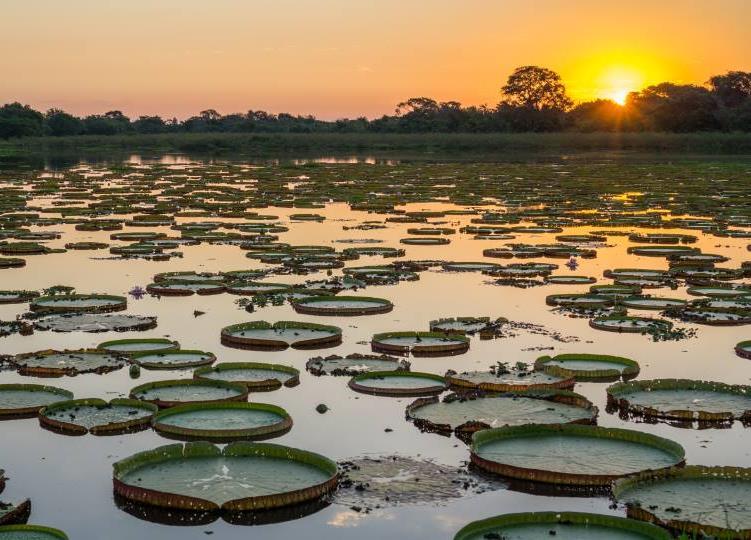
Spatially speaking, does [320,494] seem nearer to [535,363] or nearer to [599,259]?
[535,363]

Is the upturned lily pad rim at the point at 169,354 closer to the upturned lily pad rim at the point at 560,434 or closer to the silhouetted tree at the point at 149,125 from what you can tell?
the upturned lily pad rim at the point at 560,434

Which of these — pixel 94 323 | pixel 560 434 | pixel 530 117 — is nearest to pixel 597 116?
pixel 530 117

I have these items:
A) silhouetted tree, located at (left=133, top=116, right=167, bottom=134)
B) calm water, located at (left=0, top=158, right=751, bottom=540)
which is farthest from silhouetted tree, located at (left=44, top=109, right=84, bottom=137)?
calm water, located at (left=0, top=158, right=751, bottom=540)

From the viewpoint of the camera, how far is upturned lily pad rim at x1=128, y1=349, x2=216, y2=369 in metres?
9.27

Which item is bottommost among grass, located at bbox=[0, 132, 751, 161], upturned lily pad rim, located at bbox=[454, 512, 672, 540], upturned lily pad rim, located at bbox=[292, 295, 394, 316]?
upturned lily pad rim, located at bbox=[454, 512, 672, 540]

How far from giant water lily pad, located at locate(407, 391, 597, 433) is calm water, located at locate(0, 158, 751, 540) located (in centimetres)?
17

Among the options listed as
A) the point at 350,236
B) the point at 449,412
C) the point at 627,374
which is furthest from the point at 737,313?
the point at 350,236

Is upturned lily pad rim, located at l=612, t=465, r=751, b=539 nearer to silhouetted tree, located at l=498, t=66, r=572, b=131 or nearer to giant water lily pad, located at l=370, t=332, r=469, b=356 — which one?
giant water lily pad, located at l=370, t=332, r=469, b=356

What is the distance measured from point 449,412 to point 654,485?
1888 millimetres

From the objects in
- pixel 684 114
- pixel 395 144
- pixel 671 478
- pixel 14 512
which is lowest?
pixel 14 512

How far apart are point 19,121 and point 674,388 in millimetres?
94468

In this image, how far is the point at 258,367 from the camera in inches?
359

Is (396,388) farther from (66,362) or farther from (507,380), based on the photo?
(66,362)

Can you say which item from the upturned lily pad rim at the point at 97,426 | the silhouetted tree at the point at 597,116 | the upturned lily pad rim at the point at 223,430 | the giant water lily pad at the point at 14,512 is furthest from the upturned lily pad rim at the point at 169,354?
the silhouetted tree at the point at 597,116
